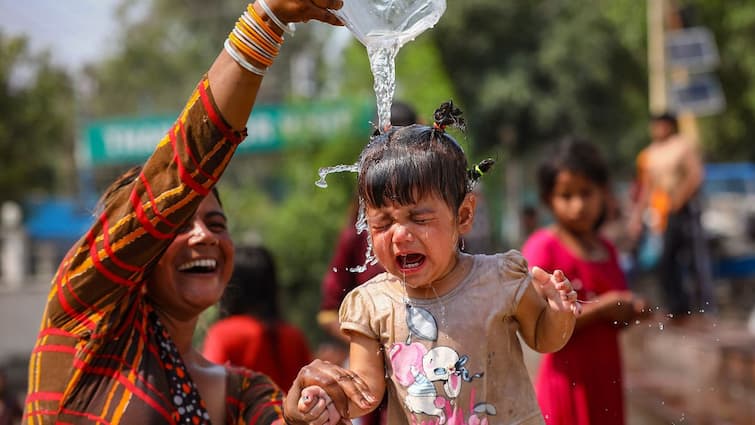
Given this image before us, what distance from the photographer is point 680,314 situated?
971cm

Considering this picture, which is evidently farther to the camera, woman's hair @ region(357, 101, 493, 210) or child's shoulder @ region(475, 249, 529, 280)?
child's shoulder @ region(475, 249, 529, 280)

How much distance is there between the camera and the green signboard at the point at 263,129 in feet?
43.4

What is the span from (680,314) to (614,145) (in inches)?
944

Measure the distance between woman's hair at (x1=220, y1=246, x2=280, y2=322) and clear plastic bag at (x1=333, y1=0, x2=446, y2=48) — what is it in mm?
2192

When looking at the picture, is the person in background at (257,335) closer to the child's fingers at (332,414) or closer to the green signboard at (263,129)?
the child's fingers at (332,414)

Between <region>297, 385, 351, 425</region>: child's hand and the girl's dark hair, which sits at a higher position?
the girl's dark hair

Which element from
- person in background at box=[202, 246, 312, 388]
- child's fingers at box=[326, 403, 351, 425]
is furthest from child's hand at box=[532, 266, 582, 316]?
person in background at box=[202, 246, 312, 388]

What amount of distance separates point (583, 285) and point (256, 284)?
158cm

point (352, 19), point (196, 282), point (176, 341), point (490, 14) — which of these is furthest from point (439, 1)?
point (490, 14)

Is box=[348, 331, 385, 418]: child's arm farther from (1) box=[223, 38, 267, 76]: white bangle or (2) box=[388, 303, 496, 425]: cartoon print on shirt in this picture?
(1) box=[223, 38, 267, 76]: white bangle

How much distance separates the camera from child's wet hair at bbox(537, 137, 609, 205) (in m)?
4.14

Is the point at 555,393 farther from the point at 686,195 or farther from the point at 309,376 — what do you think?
the point at 686,195

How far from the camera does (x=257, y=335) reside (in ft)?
14.9

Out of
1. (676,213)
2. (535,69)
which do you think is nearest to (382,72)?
(676,213)
